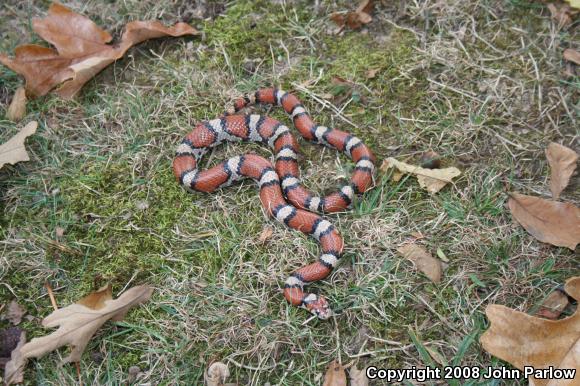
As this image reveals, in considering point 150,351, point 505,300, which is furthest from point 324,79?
point 150,351

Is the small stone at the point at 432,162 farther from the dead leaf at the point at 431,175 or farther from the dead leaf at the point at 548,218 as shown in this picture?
the dead leaf at the point at 548,218

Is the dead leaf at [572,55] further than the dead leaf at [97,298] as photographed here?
Yes

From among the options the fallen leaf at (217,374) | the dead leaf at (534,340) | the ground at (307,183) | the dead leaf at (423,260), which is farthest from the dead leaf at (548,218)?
the fallen leaf at (217,374)

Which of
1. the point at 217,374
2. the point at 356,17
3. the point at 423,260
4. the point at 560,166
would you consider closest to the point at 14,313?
the point at 217,374

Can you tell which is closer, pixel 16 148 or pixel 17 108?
pixel 16 148

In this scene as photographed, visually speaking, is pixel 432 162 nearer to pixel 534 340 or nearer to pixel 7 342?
pixel 534 340

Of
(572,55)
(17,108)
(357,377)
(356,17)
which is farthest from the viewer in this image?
(356,17)

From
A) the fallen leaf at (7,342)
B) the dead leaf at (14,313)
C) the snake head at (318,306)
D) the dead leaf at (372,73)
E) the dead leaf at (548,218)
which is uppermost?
the dead leaf at (372,73)
